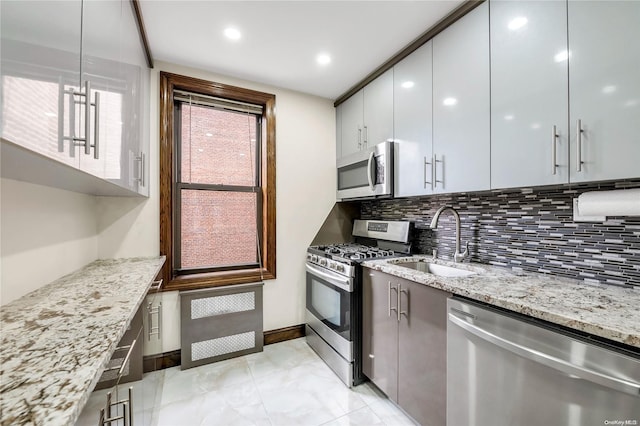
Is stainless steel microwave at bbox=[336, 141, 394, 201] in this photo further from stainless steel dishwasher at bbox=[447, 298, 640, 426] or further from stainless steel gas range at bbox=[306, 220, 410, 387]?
stainless steel dishwasher at bbox=[447, 298, 640, 426]

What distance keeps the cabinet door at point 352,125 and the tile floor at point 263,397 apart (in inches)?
79.4

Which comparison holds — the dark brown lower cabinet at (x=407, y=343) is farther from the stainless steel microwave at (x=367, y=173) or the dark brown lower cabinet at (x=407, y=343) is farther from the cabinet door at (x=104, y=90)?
the cabinet door at (x=104, y=90)

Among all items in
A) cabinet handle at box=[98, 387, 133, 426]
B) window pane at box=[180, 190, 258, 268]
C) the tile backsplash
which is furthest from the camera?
window pane at box=[180, 190, 258, 268]

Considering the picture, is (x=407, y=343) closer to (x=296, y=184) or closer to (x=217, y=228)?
(x=296, y=184)

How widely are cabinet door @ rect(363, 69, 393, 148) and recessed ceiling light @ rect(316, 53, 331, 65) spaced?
0.46m

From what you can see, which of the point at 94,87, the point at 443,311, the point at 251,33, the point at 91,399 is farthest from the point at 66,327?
the point at 251,33

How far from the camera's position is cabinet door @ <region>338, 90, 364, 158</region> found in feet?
8.47

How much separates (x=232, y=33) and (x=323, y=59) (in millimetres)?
712

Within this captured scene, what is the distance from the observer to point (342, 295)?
2.04 m

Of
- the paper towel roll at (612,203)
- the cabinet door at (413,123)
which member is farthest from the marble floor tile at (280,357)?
the paper towel roll at (612,203)

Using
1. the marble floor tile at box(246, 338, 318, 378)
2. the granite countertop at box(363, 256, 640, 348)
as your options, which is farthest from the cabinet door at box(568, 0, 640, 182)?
the marble floor tile at box(246, 338, 318, 378)

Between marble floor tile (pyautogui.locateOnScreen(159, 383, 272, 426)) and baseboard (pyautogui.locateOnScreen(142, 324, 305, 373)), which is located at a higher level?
baseboard (pyautogui.locateOnScreen(142, 324, 305, 373))

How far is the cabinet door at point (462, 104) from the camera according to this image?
5.00 ft

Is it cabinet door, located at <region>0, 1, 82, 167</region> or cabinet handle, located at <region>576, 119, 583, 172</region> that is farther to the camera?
cabinet handle, located at <region>576, 119, 583, 172</region>
